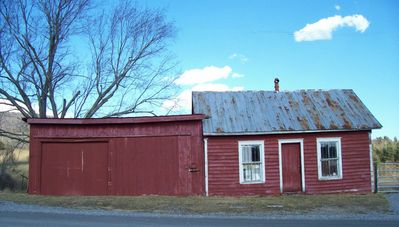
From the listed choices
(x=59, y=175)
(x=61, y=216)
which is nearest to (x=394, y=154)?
(x=59, y=175)

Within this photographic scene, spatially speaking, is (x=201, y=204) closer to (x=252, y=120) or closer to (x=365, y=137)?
(x=252, y=120)

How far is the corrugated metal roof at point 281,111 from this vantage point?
57.4ft

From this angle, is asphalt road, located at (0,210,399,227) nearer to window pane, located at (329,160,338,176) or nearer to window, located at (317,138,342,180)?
window, located at (317,138,342,180)

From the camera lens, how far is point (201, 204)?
47.3ft

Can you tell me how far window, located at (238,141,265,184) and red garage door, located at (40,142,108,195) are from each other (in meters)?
5.61

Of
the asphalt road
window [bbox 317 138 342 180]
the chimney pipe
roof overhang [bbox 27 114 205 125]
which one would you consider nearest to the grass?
window [bbox 317 138 342 180]

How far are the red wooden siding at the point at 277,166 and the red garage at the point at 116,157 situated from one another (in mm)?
659

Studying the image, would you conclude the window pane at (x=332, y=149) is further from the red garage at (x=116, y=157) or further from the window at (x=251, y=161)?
the red garage at (x=116, y=157)

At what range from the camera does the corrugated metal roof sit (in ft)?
57.4

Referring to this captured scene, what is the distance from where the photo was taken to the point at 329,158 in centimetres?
1789

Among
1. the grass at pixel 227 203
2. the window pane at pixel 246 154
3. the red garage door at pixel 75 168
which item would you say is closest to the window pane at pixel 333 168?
the grass at pixel 227 203

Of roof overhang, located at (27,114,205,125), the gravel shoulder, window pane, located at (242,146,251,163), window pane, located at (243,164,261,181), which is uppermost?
roof overhang, located at (27,114,205,125)

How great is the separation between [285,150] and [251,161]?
153 centimetres

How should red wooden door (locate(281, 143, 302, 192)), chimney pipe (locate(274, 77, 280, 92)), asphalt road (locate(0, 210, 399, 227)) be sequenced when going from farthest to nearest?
chimney pipe (locate(274, 77, 280, 92))
red wooden door (locate(281, 143, 302, 192))
asphalt road (locate(0, 210, 399, 227))
